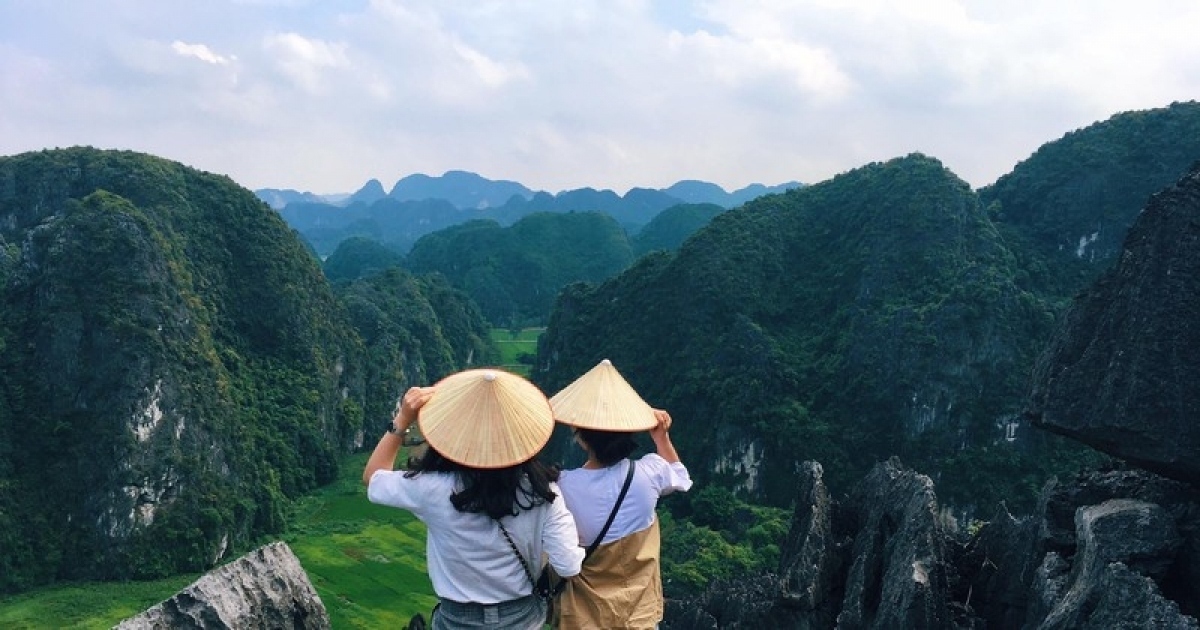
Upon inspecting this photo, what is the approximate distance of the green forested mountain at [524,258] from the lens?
4476 inches

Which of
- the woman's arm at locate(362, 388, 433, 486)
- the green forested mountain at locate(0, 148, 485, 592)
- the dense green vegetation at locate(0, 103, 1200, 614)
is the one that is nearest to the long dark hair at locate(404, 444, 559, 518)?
the woman's arm at locate(362, 388, 433, 486)

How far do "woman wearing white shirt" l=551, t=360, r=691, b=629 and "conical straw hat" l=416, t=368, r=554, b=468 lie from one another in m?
0.45

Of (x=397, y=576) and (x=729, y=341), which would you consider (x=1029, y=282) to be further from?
(x=397, y=576)

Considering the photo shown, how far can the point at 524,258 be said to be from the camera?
120750mm

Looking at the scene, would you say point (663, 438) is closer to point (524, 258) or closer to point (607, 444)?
point (607, 444)

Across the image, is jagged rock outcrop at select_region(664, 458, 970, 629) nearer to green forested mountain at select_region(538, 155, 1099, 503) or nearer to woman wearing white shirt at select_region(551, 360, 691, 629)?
Result: woman wearing white shirt at select_region(551, 360, 691, 629)

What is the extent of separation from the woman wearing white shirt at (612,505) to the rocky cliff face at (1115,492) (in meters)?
2.67

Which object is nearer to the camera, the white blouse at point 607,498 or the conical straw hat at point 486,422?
the conical straw hat at point 486,422

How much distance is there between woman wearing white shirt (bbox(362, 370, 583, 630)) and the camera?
331 centimetres

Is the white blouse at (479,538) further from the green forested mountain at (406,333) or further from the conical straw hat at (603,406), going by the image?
the green forested mountain at (406,333)

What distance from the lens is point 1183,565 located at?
16.3ft

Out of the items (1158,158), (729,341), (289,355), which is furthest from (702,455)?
(1158,158)

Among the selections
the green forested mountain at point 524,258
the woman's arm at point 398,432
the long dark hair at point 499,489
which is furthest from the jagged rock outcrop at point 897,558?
the green forested mountain at point 524,258

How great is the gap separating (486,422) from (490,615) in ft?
2.92
